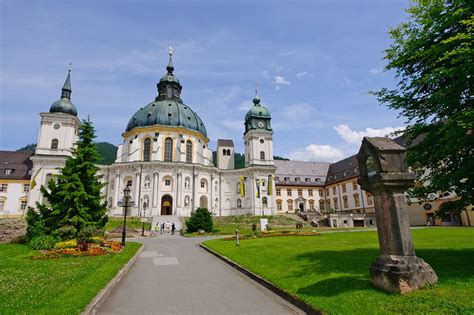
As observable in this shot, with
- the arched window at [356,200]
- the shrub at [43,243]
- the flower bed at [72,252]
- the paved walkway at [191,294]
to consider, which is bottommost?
the paved walkway at [191,294]

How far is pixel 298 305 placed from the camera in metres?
6.62

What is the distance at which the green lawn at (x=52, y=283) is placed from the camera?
6.31 metres

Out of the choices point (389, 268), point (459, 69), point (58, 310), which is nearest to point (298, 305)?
point (389, 268)

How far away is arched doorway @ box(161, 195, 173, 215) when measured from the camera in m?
58.8

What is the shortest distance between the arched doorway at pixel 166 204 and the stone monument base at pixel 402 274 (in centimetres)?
5516

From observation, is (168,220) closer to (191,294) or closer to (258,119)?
(258,119)

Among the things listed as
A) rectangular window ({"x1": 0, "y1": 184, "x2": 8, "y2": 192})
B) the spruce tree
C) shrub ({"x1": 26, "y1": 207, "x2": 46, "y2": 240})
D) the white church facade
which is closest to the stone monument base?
the spruce tree

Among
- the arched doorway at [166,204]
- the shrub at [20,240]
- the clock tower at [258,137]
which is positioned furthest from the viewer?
the clock tower at [258,137]

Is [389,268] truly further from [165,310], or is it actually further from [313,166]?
[313,166]

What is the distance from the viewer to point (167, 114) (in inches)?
2579

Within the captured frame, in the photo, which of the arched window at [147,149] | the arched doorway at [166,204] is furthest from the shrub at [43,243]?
the arched window at [147,149]

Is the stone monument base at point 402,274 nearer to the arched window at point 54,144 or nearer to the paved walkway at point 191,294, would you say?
the paved walkway at point 191,294

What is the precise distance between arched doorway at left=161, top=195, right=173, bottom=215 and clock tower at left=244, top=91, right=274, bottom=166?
1963 cm

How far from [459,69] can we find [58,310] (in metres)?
12.4
